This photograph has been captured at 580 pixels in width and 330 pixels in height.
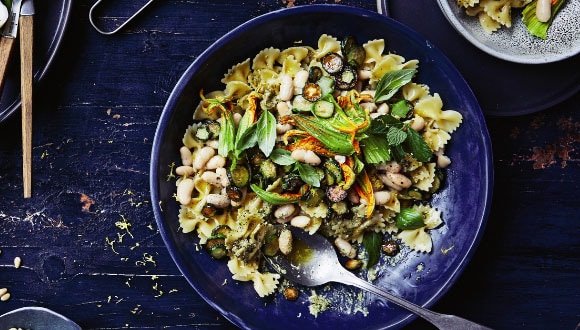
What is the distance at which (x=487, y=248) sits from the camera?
3721 mm

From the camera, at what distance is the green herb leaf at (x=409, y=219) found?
3418mm

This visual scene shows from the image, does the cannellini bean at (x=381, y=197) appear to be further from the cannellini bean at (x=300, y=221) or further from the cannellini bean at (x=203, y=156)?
the cannellini bean at (x=203, y=156)

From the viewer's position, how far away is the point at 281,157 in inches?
130

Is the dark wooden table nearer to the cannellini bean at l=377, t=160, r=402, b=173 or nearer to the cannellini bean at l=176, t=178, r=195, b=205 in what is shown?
the cannellini bean at l=176, t=178, r=195, b=205

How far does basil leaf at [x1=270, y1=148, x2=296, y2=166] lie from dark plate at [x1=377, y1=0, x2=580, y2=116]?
1075mm

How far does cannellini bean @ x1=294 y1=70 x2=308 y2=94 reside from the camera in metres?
3.40

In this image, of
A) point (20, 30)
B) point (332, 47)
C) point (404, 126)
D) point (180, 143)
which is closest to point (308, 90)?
point (332, 47)

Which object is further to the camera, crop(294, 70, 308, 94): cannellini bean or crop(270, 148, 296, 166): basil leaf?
crop(294, 70, 308, 94): cannellini bean

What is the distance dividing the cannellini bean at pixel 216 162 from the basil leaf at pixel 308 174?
439mm

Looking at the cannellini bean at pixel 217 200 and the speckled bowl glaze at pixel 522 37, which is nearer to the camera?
the speckled bowl glaze at pixel 522 37

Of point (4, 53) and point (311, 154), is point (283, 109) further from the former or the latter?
point (4, 53)

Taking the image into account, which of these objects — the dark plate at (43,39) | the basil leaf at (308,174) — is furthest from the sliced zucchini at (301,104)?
the dark plate at (43,39)

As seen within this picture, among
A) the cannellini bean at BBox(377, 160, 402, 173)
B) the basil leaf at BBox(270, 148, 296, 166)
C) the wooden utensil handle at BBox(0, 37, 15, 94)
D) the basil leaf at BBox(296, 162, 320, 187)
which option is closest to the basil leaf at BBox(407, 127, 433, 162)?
the cannellini bean at BBox(377, 160, 402, 173)

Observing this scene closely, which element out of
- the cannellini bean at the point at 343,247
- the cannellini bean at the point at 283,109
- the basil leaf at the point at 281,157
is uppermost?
the cannellini bean at the point at 283,109
